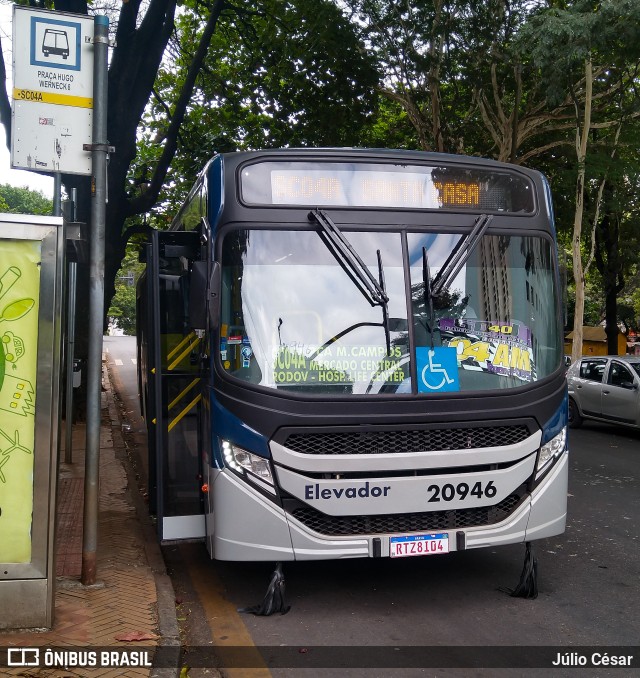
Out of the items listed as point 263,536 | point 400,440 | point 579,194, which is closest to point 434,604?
point 400,440

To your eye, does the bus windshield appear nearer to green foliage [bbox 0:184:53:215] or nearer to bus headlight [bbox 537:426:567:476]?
bus headlight [bbox 537:426:567:476]

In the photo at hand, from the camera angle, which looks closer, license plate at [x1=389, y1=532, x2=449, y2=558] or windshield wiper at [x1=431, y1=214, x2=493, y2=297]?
license plate at [x1=389, y1=532, x2=449, y2=558]

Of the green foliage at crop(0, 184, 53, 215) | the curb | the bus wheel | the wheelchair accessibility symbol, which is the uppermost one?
the green foliage at crop(0, 184, 53, 215)

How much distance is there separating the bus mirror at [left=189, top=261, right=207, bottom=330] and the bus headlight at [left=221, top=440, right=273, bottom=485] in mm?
823

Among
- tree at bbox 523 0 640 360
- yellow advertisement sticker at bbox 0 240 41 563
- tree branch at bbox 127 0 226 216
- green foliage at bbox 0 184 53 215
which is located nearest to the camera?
yellow advertisement sticker at bbox 0 240 41 563

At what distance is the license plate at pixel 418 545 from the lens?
17.5 feet

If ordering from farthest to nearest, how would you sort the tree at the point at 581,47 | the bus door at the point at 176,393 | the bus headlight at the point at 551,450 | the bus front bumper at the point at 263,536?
the tree at the point at 581,47
the bus door at the point at 176,393
the bus headlight at the point at 551,450
the bus front bumper at the point at 263,536

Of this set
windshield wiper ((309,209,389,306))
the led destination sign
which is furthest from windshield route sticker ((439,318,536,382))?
the led destination sign

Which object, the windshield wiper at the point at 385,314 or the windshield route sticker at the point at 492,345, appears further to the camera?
the windshield route sticker at the point at 492,345

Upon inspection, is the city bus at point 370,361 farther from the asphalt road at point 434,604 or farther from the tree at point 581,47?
the tree at point 581,47

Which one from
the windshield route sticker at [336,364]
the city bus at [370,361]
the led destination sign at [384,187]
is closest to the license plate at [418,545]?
the city bus at [370,361]

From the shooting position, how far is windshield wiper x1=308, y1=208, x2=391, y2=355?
5.54m

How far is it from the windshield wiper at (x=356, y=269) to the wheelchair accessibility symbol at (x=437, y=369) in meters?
0.25

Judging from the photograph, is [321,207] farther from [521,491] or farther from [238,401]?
[521,491]
